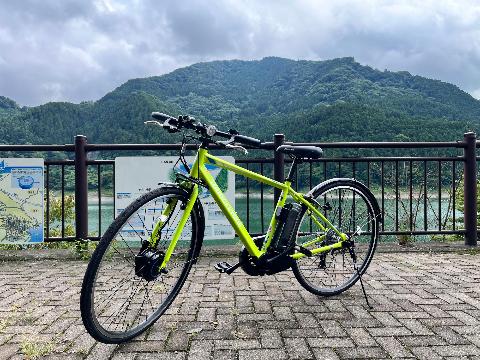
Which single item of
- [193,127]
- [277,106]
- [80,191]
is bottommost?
[80,191]

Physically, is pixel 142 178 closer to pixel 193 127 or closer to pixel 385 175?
pixel 193 127

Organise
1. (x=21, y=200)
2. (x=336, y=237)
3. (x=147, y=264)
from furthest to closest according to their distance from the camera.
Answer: (x=21, y=200), (x=336, y=237), (x=147, y=264)

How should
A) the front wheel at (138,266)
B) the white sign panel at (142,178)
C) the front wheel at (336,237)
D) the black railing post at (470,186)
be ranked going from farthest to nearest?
the black railing post at (470,186), the white sign panel at (142,178), the front wheel at (336,237), the front wheel at (138,266)

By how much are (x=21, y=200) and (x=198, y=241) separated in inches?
126

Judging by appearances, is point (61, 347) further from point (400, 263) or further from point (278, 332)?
point (400, 263)

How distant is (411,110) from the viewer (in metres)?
73.2

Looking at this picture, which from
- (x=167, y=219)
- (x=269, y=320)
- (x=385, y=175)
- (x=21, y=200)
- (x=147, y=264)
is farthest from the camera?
(x=385, y=175)

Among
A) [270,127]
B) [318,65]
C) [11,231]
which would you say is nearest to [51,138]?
[270,127]

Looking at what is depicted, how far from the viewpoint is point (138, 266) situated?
238cm

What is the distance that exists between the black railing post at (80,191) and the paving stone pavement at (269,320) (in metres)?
1.02

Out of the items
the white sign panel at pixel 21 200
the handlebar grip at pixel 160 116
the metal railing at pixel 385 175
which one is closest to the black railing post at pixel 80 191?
the metal railing at pixel 385 175

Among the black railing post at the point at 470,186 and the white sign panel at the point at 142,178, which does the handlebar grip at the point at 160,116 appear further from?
the black railing post at the point at 470,186

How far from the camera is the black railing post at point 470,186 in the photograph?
5.55 metres

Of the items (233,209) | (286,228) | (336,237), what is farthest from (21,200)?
(336,237)
